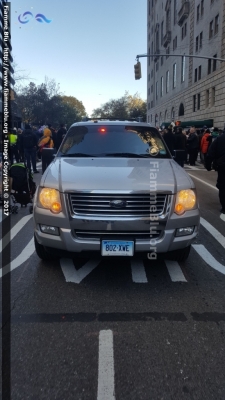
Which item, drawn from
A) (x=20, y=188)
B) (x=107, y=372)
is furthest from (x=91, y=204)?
(x=20, y=188)

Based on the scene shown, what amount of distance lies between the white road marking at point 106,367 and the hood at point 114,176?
1.46 metres

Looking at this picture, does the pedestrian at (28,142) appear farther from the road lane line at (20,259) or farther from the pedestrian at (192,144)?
the road lane line at (20,259)

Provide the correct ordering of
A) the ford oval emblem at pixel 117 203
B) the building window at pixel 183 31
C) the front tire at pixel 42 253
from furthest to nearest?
the building window at pixel 183 31, the front tire at pixel 42 253, the ford oval emblem at pixel 117 203

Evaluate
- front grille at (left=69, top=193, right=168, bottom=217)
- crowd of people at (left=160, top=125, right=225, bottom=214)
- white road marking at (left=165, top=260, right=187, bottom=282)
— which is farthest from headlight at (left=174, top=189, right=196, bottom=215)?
crowd of people at (left=160, top=125, right=225, bottom=214)

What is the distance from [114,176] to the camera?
3.80 m

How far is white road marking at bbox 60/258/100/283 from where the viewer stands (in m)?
3.98

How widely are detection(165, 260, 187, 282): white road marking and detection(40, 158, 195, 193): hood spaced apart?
1055 millimetres

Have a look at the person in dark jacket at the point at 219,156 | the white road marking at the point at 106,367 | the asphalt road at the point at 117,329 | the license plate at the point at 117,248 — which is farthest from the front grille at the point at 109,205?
the person in dark jacket at the point at 219,156

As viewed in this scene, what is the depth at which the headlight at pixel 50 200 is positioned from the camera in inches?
145

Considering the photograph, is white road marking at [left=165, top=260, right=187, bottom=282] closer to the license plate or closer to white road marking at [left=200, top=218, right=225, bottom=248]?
the license plate

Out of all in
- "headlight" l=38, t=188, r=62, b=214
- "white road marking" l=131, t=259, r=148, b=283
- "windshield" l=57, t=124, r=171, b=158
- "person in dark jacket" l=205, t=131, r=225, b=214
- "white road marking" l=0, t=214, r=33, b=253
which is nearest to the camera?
"headlight" l=38, t=188, r=62, b=214

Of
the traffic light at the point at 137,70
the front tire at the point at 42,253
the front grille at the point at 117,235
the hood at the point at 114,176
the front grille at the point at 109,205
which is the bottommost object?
the front tire at the point at 42,253

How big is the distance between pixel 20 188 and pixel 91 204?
439 cm

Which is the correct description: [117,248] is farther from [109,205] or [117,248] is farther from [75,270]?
[75,270]
